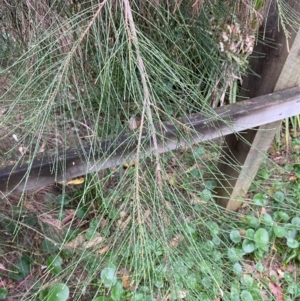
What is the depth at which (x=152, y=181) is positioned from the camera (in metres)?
0.73

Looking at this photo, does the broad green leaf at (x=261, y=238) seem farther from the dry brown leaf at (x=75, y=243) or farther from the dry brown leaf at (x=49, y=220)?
the dry brown leaf at (x=49, y=220)

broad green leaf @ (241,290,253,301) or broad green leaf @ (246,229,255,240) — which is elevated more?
broad green leaf @ (246,229,255,240)

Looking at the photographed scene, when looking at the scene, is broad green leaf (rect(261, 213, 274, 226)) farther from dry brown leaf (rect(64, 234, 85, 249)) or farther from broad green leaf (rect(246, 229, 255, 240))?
dry brown leaf (rect(64, 234, 85, 249))

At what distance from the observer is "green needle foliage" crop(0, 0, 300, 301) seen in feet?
2.41

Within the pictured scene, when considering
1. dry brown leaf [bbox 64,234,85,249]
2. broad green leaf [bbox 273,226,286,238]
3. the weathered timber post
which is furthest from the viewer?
broad green leaf [bbox 273,226,286,238]

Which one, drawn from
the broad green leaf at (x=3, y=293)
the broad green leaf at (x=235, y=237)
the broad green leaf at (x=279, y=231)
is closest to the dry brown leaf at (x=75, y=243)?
the broad green leaf at (x=3, y=293)

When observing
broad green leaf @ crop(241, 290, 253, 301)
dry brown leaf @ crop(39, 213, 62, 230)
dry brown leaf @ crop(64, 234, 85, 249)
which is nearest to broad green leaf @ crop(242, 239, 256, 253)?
broad green leaf @ crop(241, 290, 253, 301)

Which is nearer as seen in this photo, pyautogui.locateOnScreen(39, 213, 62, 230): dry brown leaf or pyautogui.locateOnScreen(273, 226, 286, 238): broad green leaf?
pyautogui.locateOnScreen(39, 213, 62, 230): dry brown leaf

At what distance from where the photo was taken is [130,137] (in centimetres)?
77

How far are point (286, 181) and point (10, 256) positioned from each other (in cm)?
161

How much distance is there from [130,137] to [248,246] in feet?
3.94

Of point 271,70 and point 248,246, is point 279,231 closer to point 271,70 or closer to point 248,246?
point 248,246

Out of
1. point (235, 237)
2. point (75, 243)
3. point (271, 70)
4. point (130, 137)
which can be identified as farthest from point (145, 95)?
point (235, 237)

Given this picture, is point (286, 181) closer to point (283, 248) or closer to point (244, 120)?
point (283, 248)
